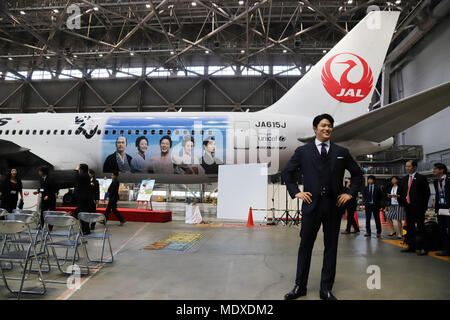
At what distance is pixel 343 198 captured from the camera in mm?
2732

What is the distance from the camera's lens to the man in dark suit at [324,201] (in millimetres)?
2824

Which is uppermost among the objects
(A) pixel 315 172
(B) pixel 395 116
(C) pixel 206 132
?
(C) pixel 206 132

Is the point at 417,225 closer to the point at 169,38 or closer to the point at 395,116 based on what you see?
the point at 395,116

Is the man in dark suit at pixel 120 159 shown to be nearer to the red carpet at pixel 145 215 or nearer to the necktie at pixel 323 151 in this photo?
the red carpet at pixel 145 215

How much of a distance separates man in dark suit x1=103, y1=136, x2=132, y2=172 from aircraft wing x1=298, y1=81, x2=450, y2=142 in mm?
7273

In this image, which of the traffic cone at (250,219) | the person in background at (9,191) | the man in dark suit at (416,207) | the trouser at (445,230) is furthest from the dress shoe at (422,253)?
the person in background at (9,191)

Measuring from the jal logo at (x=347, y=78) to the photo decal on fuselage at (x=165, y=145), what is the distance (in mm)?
3812

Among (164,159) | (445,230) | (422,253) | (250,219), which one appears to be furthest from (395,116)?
(164,159)

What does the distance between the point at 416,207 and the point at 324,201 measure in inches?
138

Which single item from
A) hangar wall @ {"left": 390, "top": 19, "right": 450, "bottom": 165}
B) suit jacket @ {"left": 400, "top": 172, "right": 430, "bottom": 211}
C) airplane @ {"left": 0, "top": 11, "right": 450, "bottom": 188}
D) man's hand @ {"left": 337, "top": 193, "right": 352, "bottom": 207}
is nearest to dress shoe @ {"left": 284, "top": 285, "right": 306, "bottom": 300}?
man's hand @ {"left": 337, "top": 193, "right": 352, "bottom": 207}

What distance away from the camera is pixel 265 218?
29.7ft

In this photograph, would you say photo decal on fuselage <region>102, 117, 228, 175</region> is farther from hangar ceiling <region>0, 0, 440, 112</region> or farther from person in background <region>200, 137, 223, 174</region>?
hangar ceiling <region>0, 0, 440, 112</region>

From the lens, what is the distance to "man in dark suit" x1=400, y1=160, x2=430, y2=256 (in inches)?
201
